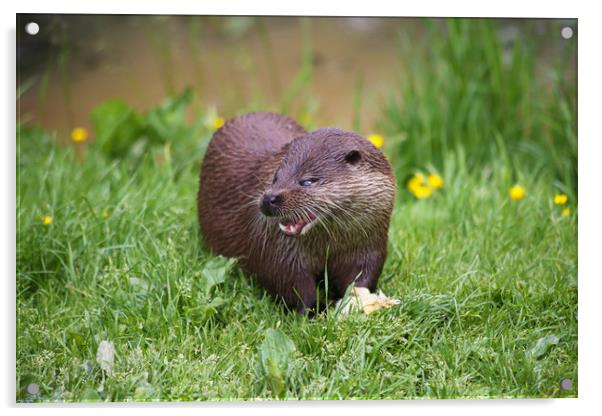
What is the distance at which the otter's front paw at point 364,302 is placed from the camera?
2922 mm

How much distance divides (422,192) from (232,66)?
4.34 ft

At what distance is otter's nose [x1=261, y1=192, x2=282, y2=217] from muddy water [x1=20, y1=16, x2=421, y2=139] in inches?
49.3

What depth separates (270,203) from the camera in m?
2.74

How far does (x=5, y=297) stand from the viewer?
9.66ft

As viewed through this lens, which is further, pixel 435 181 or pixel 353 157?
pixel 435 181

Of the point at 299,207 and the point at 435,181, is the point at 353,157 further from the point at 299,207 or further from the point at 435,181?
the point at 435,181

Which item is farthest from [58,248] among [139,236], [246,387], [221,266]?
[246,387]

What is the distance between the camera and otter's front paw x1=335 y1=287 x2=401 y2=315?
2922 millimetres

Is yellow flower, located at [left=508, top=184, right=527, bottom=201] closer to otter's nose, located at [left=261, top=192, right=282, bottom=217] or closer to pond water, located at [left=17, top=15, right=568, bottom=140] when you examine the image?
pond water, located at [left=17, top=15, right=568, bottom=140]

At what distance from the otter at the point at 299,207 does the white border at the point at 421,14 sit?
1.41 feet

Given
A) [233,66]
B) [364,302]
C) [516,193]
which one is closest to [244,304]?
[364,302]

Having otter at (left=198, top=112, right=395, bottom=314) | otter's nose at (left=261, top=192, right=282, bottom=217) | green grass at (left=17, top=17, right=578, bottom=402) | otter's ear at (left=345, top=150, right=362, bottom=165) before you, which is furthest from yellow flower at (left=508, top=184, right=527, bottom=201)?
otter's nose at (left=261, top=192, right=282, bottom=217)

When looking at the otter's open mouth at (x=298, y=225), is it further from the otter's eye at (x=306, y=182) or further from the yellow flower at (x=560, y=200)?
the yellow flower at (x=560, y=200)

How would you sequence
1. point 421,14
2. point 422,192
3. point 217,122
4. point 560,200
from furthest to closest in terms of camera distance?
point 217,122 < point 422,192 < point 560,200 < point 421,14
